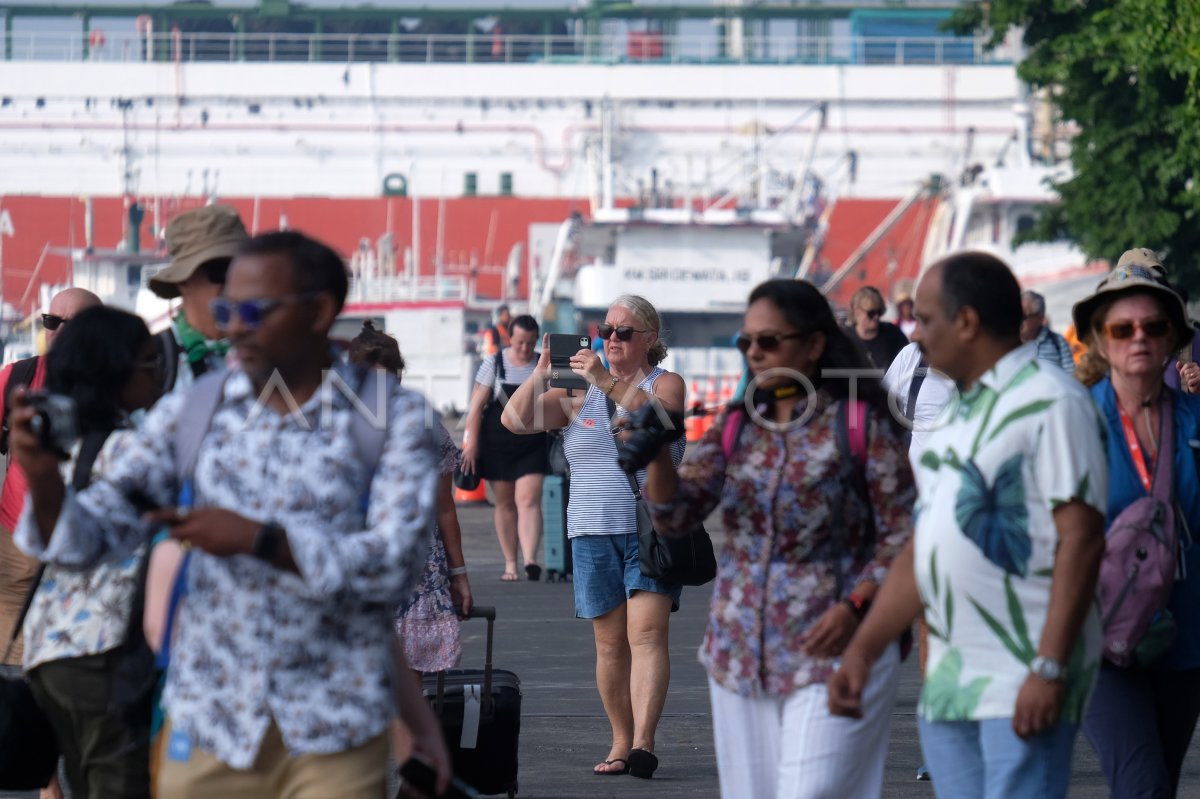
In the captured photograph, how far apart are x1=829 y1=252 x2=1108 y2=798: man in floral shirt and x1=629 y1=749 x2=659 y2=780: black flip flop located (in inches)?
126

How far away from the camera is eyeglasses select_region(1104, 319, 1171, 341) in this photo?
4.74 meters

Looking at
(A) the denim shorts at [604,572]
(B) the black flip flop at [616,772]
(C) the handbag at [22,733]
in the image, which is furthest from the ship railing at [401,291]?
(C) the handbag at [22,733]

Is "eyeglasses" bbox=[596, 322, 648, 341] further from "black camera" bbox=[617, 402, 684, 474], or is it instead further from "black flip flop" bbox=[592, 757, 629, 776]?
"black camera" bbox=[617, 402, 684, 474]

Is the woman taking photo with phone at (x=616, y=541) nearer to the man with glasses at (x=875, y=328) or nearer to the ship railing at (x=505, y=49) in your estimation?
the man with glasses at (x=875, y=328)

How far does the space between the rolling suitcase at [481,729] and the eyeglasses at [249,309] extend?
2.85 meters

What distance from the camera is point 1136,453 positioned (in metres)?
4.73

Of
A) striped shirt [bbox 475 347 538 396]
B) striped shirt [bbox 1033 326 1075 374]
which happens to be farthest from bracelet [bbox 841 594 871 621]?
striped shirt [bbox 475 347 538 396]

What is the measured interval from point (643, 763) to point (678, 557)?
909mm

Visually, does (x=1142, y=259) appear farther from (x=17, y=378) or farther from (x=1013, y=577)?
(x=17, y=378)

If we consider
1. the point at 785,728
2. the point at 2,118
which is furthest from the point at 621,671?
the point at 2,118

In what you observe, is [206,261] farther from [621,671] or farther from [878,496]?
[621,671]

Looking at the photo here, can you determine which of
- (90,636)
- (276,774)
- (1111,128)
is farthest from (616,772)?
(1111,128)

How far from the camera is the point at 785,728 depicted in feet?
14.3

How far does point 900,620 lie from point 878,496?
34cm
